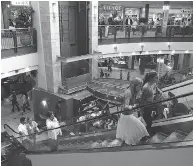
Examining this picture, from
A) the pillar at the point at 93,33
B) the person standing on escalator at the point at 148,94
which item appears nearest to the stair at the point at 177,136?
the person standing on escalator at the point at 148,94

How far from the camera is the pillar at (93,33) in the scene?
1102cm

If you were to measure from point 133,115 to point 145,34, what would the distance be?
11.3 m

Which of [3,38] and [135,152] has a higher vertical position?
[3,38]

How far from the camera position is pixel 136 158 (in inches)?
132

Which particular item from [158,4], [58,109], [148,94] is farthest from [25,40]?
[158,4]

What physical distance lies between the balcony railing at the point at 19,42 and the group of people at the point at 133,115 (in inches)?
258

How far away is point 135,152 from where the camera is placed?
3.35 meters

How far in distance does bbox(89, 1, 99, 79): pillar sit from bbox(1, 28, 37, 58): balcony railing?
291 cm

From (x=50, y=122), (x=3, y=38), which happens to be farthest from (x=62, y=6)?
(x=50, y=122)

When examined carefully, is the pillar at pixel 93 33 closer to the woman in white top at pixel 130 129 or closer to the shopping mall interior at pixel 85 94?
the shopping mall interior at pixel 85 94

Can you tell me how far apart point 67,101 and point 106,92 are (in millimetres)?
1933

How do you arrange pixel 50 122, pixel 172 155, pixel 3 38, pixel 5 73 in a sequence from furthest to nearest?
pixel 3 38 → pixel 5 73 → pixel 50 122 → pixel 172 155

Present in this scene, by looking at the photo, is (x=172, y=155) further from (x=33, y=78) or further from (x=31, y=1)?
→ (x=33, y=78)

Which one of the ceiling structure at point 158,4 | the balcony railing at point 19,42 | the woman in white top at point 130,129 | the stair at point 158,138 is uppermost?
the ceiling structure at point 158,4
